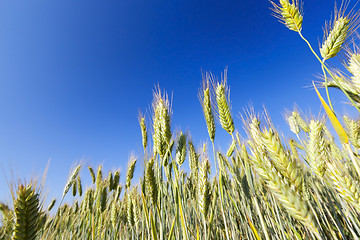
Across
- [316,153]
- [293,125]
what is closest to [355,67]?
[316,153]

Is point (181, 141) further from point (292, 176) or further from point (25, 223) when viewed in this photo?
point (25, 223)

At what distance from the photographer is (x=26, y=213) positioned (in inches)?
44.1

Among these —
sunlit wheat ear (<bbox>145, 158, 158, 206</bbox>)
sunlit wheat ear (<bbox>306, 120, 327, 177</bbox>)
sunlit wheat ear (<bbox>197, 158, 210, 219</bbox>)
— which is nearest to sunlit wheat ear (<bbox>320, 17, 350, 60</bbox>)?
sunlit wheat ear (<bbox>306, 120, 327, 177</bbox>)

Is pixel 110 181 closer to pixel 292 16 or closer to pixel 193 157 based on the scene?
pixel 193 157

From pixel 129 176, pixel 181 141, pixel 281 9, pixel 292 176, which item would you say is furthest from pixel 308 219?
pixel 129 176

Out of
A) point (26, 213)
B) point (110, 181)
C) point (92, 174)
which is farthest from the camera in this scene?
point (92, 174)

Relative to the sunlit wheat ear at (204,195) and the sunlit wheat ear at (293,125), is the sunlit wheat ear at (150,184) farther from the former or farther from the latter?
the sunlit wheat ear at (293,125)

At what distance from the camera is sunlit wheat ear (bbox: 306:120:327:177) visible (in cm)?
130

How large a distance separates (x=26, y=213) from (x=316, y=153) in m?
2.22

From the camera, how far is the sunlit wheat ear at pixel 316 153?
130 cm

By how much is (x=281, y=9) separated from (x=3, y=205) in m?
4.45

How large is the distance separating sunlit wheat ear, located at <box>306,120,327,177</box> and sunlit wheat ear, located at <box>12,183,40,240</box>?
2077 mm

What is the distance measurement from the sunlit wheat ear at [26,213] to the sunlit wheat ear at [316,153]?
208cm

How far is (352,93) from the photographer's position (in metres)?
1.32
